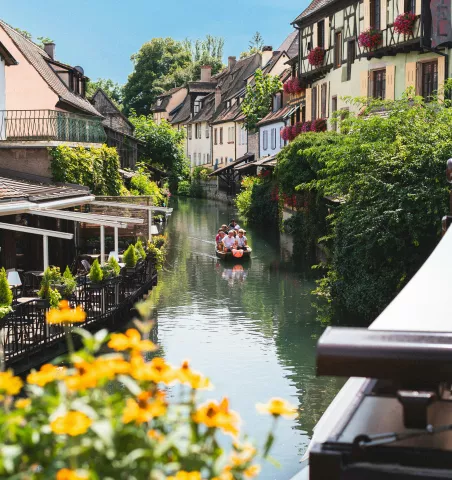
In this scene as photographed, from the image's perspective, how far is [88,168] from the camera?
2778 centimetres

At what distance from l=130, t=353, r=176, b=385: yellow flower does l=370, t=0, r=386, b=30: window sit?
97.9 ft

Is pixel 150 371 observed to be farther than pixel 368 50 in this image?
No

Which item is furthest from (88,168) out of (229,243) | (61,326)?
(61,326)

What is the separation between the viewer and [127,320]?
19031 mm

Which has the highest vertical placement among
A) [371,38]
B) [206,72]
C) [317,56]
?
[206,72]

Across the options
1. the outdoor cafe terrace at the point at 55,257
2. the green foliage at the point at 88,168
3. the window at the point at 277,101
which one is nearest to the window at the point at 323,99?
the green foliage at the point at 88,168

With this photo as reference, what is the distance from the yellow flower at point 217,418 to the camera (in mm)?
2281

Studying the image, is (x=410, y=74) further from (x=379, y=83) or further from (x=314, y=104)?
(x=314, y=104)

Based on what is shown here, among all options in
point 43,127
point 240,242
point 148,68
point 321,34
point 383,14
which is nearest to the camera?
point 43,127

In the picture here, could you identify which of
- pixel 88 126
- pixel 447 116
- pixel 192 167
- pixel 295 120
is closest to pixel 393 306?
pixel 447 116

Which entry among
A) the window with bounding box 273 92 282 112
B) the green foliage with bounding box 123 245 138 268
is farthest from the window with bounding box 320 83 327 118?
the window with bounding box 273 92 282 112

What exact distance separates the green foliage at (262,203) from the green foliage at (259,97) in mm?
14167

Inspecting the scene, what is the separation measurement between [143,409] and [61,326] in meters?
12.6

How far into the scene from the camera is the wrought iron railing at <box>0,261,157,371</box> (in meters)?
13.0
